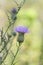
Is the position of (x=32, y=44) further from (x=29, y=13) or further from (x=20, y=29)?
(x=20, y=29)

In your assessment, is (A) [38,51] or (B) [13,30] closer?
(B) [13,30]

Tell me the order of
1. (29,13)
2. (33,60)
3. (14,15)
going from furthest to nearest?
(29,13), (33,60), (14,15)

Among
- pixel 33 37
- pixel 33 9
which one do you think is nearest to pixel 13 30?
pixel 33 37

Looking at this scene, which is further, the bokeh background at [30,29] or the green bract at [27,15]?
the green bract at [27,15]

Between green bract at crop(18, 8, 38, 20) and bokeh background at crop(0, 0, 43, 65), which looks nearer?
bokeh background at crop(0, 0, 43, 65)

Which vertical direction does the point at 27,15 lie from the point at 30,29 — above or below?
above

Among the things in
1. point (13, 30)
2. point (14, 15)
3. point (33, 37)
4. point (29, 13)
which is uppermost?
point (14, 15)

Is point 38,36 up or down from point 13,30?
down

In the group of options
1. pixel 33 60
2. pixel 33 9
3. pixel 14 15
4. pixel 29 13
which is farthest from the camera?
pixel 33 9

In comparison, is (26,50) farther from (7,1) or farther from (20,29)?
(20,29)

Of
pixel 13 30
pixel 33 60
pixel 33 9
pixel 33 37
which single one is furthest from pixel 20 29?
pixel 33 9
